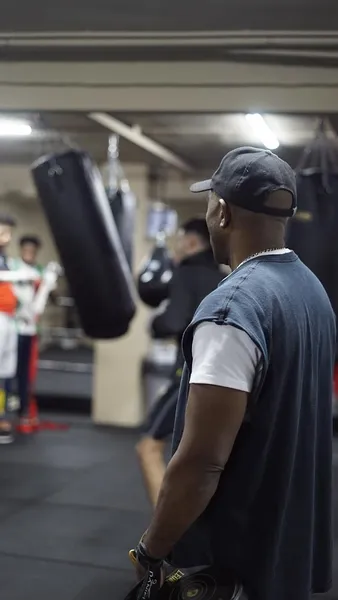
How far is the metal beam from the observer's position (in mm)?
5293

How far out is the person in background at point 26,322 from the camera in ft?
20.1

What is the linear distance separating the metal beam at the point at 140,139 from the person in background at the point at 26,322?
121 cm

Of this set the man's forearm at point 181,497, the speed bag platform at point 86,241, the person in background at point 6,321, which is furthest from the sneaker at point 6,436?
the man's forearm at point 181,497

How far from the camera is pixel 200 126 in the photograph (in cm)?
574

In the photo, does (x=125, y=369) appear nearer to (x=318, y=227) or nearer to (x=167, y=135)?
(x=167, y=135)

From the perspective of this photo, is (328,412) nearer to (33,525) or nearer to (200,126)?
(33,525)

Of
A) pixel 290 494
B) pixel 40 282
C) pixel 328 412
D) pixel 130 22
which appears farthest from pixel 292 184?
pixel 40 282

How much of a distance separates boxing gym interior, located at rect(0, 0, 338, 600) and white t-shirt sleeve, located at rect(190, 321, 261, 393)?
385 mm

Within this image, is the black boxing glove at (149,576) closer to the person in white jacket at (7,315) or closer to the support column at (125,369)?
the person in white jacket at (7,315)

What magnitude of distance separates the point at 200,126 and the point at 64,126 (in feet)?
3.26

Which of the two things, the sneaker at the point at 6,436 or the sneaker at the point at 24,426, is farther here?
the sneaker at the point at 24,426

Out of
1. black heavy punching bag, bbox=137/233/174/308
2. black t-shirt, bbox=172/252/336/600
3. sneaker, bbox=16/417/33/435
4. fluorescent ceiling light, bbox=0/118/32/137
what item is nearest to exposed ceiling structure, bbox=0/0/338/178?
black heavy punching bag, bbox=137/233/174/308

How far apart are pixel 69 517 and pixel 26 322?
2454mm

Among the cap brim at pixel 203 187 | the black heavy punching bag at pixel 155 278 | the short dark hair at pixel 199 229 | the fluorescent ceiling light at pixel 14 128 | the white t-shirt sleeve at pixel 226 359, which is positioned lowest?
the white t-shirt sleeve at pixel 226 359
